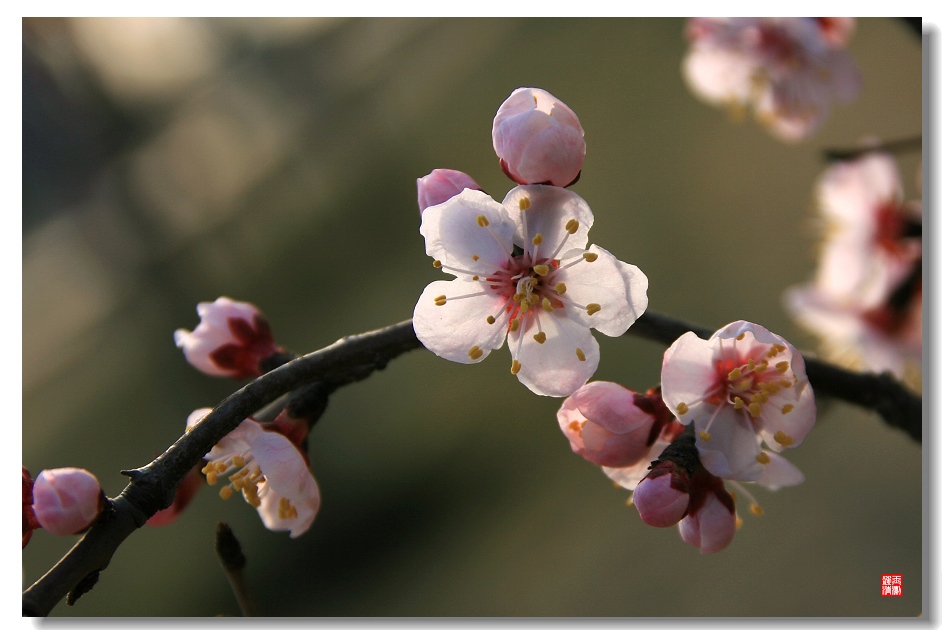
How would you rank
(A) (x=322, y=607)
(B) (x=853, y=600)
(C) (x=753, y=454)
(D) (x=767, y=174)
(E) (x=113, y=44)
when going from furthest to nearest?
(D) (x=767, y=174) → (A) (x=322, y=607) → (B) (x=853, y=600) → (E) (x=113, y=44) → (C) (x=753, y=454)

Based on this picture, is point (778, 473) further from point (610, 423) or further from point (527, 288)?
point (527, 288)

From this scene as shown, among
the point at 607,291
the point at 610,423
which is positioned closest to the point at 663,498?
the point at 610,423

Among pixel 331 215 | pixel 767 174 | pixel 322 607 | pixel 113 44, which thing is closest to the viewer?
pixel 113 44

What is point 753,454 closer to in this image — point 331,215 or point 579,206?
point 579,206

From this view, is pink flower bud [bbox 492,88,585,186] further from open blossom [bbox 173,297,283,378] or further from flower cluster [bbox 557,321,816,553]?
open blossom [bbox 173,297,283,378]

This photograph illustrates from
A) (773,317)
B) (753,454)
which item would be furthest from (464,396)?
(753,454)

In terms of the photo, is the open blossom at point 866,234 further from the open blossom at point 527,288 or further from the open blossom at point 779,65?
the open blossom at point 527,288

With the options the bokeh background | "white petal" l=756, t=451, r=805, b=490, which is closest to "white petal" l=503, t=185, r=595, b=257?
"white petal" l=756, t=451, r=805, b=490

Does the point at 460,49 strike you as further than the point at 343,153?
No
